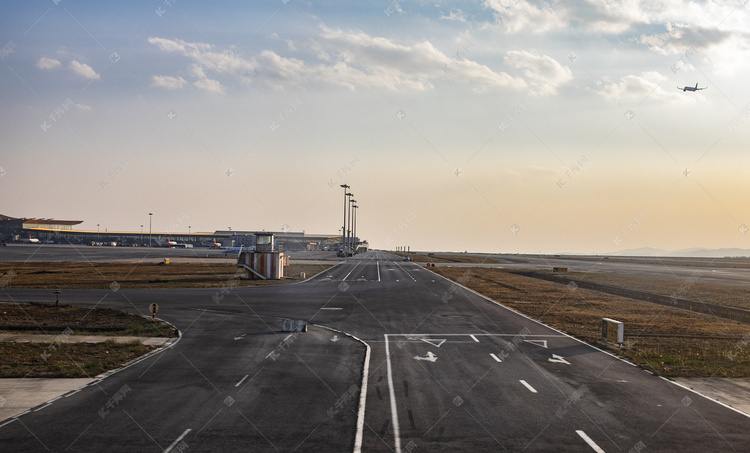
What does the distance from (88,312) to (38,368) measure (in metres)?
17.3

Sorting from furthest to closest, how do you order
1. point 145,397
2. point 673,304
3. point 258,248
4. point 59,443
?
point 258,248, point 673,304, point 145,397, point 59,443

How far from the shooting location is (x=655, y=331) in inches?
1419

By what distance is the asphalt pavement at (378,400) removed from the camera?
49.4 ft

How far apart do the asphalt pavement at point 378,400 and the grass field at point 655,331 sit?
2.35m

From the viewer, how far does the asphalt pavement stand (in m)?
15.1

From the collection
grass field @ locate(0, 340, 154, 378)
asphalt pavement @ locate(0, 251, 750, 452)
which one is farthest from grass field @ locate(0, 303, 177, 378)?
asphalt pavement @ locate(0, 251, 750, 452)

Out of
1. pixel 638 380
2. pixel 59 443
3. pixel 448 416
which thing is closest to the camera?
pixel 59 443

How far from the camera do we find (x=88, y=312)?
38.8 metres

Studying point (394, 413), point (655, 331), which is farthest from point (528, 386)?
point (655, 331)

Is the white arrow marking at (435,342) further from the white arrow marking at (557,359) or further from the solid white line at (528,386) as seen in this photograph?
the solid white line at (528,386)

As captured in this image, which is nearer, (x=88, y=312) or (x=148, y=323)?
(x=148, y=323)

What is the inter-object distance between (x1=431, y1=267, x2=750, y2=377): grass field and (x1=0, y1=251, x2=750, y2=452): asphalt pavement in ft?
7.73

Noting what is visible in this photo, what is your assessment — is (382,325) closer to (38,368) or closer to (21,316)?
(38,368)

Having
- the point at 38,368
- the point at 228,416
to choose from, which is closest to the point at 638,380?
the point at 228,416
